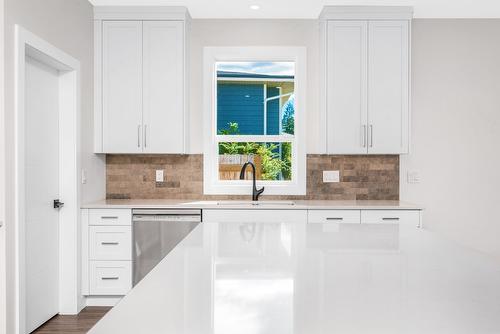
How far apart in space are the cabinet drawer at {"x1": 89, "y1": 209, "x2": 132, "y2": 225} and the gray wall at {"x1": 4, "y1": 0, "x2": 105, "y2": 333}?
0.19 meters

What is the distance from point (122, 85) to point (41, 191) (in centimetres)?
127

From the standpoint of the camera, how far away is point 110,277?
3.64m

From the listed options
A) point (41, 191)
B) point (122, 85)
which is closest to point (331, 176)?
point (122, 85)

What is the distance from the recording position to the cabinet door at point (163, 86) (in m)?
3.90

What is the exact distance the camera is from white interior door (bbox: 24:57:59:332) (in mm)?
3012

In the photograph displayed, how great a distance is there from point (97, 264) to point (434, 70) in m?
3.72

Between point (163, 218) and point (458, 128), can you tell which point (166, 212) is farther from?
point (458, 128)

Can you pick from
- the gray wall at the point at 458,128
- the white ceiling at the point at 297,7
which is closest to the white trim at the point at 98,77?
the white ceiling at the point at 297,7

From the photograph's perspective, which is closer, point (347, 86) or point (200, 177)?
point (347, 86)

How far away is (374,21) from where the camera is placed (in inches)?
152

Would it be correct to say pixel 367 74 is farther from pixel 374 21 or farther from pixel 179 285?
pixel 179 285

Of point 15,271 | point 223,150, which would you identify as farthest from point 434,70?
point 15,271

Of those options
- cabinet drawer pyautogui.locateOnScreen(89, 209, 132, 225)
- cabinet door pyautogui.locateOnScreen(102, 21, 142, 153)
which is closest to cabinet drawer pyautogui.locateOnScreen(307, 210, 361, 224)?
cabinet drawer pyautogui.locateOnScreen(89, 209, 132, 225)

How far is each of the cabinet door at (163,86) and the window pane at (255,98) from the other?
546mm
